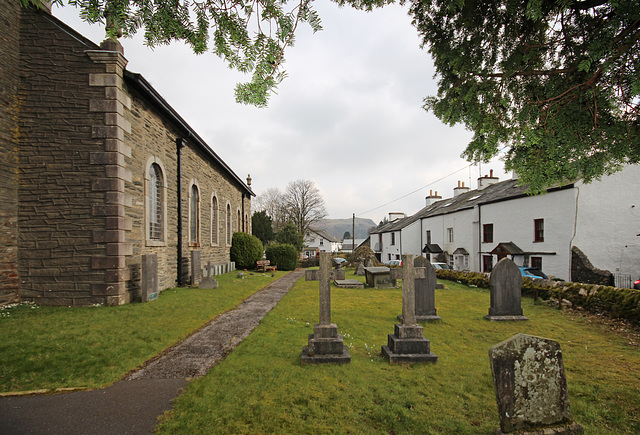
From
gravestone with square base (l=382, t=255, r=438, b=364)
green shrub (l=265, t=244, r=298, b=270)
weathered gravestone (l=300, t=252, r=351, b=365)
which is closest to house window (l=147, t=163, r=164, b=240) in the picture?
weathered gravestone (l=300, t=252, r=351, b=365)

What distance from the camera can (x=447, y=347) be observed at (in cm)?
619

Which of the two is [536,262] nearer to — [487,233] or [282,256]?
[487,233]

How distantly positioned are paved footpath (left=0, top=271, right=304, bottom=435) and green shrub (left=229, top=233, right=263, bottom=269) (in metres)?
17.2

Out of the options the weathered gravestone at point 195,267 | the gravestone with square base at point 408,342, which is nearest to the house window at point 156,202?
the weathered gravestone at point 195,267

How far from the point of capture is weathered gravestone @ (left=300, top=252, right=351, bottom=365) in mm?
5148

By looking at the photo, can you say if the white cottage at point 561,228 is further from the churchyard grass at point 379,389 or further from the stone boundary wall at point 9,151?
the stone boundary wall at point 9,151

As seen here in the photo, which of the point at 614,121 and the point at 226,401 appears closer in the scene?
the point at 226,401

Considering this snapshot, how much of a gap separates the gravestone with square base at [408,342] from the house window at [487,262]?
20369 mm

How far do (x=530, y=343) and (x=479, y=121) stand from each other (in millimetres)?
3873

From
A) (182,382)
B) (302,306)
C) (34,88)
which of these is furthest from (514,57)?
(34,88)

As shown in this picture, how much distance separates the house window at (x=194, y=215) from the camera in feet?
49.9

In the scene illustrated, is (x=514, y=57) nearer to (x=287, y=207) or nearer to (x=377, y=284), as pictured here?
(x=377, y=284)

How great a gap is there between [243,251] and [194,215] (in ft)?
24.5

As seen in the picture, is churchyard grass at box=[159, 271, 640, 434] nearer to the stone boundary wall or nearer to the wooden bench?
the stone boundary wall
